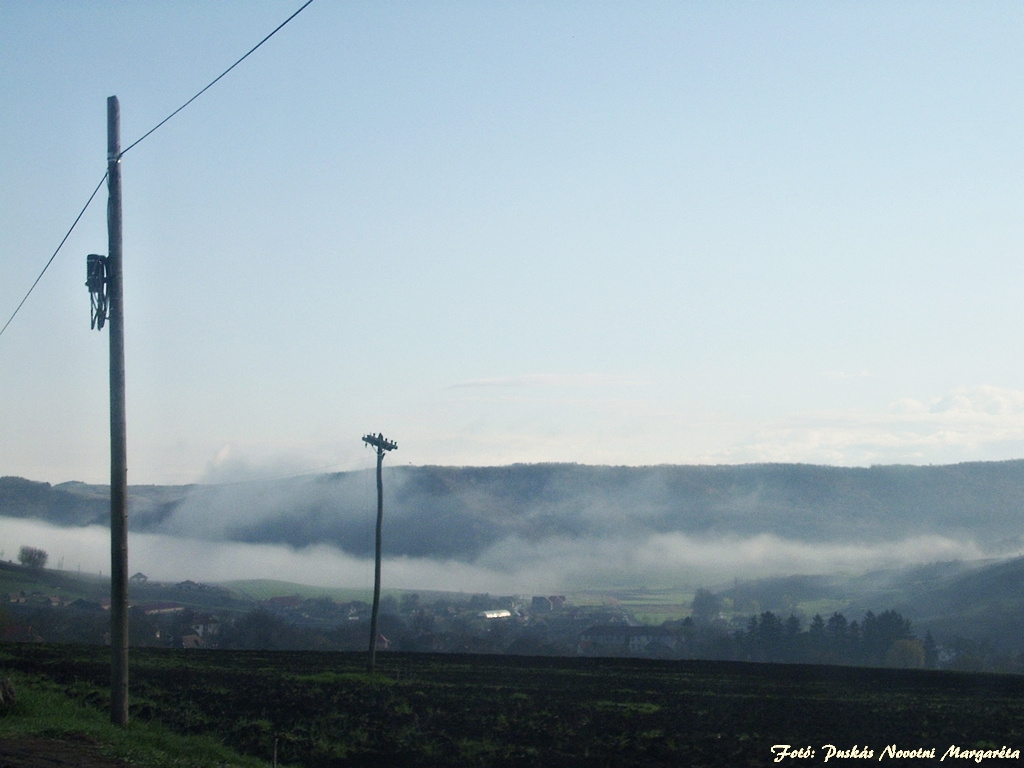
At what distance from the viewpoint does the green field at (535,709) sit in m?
21.8

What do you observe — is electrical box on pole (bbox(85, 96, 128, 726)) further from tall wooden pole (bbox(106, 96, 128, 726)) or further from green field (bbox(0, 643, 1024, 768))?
green field (bbox(0, 643, 1024, 768))

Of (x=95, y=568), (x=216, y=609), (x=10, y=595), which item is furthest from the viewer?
(x=95, y=568)

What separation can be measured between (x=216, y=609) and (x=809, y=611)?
279 feet

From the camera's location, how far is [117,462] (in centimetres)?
1797

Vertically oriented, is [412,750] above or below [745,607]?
above

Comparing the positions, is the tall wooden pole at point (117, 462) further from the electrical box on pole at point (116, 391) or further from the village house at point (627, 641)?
the village house at point (627, 641)

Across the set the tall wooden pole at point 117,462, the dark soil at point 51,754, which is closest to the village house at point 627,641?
the tall wooden pole at point 117,462

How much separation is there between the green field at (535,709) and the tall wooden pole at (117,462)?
315 cm

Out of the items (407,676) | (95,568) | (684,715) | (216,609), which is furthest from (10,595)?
(684,715)

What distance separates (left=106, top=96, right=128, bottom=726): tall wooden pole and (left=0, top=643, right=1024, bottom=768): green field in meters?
3.15

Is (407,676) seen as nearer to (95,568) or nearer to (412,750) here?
(412,750)

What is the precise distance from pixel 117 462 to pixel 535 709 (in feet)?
50.6

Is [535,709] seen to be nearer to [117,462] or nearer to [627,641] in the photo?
[117,462]

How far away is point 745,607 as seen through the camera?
521 feet
